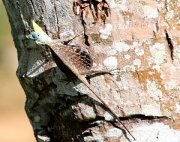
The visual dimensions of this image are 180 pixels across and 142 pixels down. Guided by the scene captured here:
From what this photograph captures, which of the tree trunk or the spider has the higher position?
the spider

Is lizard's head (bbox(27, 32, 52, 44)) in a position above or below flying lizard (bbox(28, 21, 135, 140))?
above

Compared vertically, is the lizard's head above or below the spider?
below

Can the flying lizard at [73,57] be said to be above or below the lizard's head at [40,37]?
below

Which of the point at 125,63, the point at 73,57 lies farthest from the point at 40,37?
the point at 125,63

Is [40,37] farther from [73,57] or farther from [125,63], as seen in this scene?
[125,63]

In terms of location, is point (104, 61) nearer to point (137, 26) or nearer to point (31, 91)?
point (137, 26)
